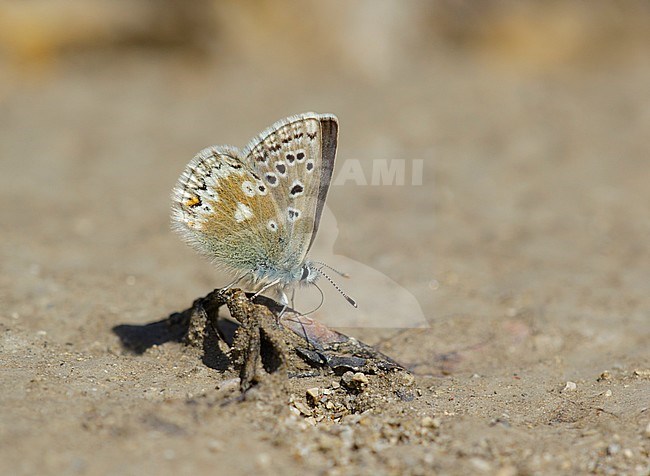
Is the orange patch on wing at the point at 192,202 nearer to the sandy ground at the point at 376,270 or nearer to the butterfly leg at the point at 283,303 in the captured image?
the butterfly leg at the point at 283,303

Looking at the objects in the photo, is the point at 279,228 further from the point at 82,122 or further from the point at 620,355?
the point at 82,122

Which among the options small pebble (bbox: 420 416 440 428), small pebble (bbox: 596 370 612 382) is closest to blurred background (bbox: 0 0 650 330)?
small pebble (bbox: 596 370 612 382)

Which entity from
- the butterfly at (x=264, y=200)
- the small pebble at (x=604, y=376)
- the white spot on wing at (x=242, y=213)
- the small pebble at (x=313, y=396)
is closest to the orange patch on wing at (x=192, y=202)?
the butterfly at (x=264, y=200)

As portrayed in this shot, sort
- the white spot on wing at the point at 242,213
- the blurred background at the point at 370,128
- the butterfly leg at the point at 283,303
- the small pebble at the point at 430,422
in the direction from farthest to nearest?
the blurred background at the point at 370,128 < the white spot on wing at the point at 242,213 < the butterfly leg at the point at 283,303 < the small pebble at the point at 430,422

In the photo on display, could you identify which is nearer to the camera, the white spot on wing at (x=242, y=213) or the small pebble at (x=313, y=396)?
the small pebble at (x=313, y=396)

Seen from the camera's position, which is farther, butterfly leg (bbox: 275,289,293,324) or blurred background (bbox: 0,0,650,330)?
blurred background (bbox: 0,0,650,330)

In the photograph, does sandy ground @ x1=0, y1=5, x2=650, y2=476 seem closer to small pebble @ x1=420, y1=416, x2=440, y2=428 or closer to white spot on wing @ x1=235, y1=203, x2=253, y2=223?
small pebble @ x1=420, y1=416, x2=440, y2=428

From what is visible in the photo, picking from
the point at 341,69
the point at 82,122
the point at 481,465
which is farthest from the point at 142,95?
the point at 481,465

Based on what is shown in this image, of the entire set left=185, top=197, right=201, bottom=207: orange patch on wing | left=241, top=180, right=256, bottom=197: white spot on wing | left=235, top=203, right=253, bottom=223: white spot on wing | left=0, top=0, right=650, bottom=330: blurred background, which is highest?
left=0, top=0, right=650, bottom=330: blurred background
